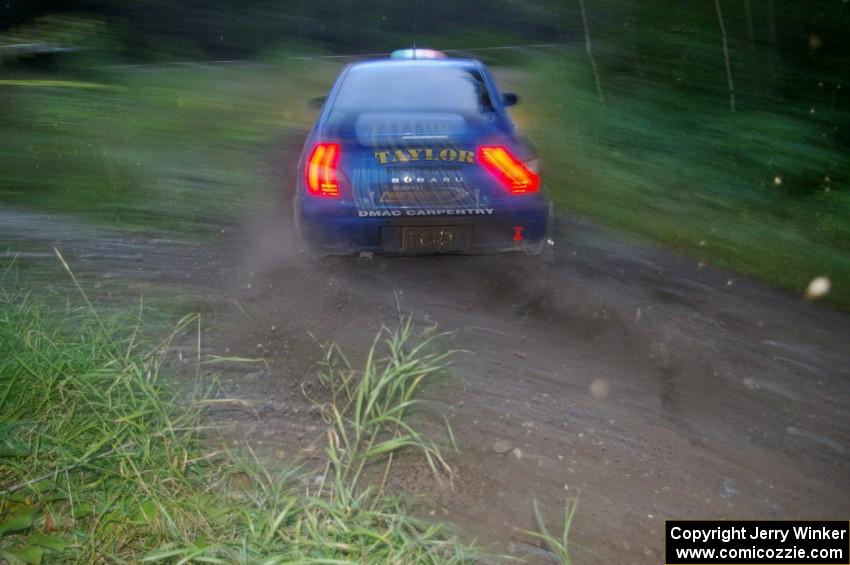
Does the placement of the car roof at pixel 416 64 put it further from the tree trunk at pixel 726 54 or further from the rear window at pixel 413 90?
the tree trunk at pixel 726 54

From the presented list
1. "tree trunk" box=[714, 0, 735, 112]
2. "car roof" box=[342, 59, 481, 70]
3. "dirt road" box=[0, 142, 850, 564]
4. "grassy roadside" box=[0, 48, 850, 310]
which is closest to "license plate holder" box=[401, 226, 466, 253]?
"dirt road" box=[0, 142, 850, 564]

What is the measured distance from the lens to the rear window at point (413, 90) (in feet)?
21.2

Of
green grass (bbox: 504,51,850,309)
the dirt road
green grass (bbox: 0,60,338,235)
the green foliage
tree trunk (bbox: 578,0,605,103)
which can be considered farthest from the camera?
tree trunk (bbox: 578,0,605,103)

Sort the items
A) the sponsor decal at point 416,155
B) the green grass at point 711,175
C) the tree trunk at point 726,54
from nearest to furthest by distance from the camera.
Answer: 1. the sponsor decal at point 416,155
2. the green grass at point 711,175
3. the tree trunk at point 726,54

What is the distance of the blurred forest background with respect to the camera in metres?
8.18

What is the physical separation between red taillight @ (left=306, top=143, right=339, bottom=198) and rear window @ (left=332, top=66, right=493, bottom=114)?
539 millimetres

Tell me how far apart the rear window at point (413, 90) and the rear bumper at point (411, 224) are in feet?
2.74

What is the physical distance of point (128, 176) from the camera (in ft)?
33.6

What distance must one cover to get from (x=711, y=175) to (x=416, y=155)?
15.2ft

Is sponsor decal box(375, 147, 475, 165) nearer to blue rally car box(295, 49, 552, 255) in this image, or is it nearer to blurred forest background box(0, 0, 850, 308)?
blue rally car box(295, 49, 552, 255)

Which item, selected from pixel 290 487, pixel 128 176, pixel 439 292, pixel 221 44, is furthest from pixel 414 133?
pixel 221 44

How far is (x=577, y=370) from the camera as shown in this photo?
4.86 metres

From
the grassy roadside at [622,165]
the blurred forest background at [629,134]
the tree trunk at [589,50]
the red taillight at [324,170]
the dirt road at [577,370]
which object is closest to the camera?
the dirt road at [577,370]

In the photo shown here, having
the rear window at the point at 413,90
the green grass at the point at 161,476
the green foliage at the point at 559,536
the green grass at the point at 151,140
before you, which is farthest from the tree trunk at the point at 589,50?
the green foliage at the point at 559,536
